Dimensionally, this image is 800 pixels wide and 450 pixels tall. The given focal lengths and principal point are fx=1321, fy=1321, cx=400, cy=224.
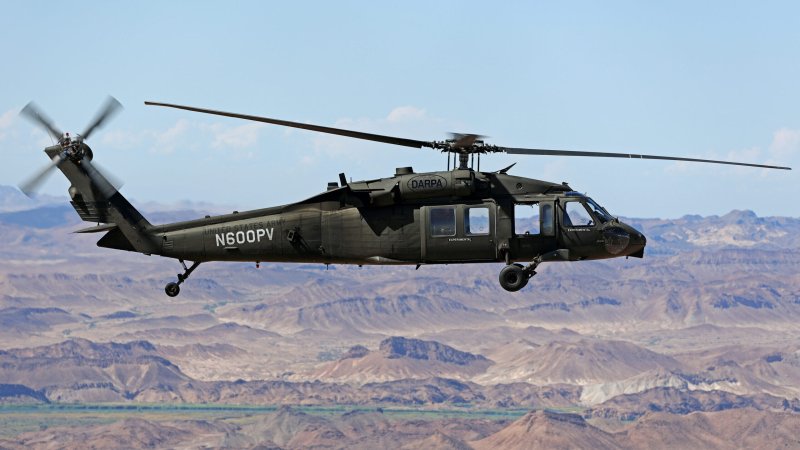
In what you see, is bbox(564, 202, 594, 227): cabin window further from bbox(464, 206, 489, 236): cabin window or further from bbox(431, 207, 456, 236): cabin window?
bbox(431, 207, 456, 236): cabin window

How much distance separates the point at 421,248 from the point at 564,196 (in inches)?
250

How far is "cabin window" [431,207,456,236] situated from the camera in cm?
5488

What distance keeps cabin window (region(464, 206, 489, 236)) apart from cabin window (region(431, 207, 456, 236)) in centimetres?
54

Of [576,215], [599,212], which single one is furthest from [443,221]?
[599,212]

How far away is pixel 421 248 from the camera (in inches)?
2169

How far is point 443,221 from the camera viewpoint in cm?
5497

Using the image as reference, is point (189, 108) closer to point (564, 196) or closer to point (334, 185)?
point (334, 185)

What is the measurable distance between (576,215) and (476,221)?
414 centimetres

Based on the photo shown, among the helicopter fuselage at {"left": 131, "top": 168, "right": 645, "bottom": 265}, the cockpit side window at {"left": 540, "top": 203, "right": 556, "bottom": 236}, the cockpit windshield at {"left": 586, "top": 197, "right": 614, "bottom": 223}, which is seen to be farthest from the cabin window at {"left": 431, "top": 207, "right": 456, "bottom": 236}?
the cockpit windshield at {"left": 586, "top": 197, "right": 614, "bottom": 223}

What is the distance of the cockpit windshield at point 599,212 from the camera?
55.1m

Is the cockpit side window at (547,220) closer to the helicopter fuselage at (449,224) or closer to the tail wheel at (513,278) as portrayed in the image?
the helicopter fuselage at (449,224)

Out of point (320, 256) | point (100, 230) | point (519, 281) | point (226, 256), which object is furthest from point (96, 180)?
point (519, 281)

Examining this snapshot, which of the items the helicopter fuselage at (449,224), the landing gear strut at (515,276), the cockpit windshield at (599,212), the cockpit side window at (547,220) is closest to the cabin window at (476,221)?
the helicopter fuselage at (449,224)

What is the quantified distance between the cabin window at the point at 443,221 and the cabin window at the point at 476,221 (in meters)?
0.54
